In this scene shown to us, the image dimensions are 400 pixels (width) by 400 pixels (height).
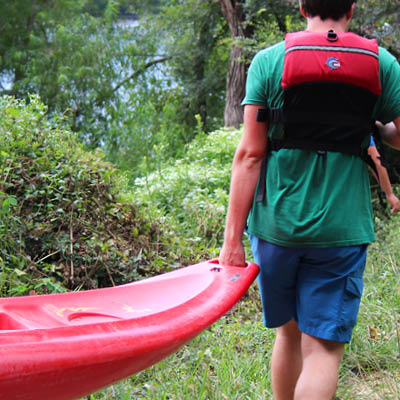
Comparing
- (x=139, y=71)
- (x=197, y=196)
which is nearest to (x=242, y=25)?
(x=139, y=71)

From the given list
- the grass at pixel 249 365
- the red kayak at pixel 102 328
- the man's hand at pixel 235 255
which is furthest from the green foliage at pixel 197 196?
the man's hand at pixel 235 255

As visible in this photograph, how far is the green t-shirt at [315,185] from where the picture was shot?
2.17 meters

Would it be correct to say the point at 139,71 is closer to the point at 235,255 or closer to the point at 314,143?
the point at 235,255

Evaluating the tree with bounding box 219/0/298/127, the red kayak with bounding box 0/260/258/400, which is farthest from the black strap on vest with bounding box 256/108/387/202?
the tree with bounding box 219/0/298/127

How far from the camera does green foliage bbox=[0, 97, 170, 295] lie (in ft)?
13.6

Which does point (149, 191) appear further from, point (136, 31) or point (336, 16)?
point (136, 31)

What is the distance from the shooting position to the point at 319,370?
2.13 meters

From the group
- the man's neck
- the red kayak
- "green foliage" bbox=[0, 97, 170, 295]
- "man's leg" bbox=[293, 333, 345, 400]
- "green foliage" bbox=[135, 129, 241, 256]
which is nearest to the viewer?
the red kayak

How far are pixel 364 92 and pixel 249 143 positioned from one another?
19.4 inches

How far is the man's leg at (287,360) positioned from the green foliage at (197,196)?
263 cm

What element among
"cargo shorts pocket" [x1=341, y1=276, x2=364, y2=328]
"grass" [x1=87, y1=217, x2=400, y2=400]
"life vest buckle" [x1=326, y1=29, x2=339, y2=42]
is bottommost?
"grass" [x1=87, y1=217, x2=400, y2=400]

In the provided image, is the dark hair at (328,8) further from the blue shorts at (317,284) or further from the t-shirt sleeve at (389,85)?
the blue shorts at (317,284)

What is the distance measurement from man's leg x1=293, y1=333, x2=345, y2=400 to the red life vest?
0.76m

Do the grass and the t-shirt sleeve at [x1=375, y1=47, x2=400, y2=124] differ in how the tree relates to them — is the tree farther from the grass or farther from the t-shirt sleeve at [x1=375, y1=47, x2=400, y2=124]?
the t-shirt sleeve at [x1=375, y1=47, x2=400, y2=124]
